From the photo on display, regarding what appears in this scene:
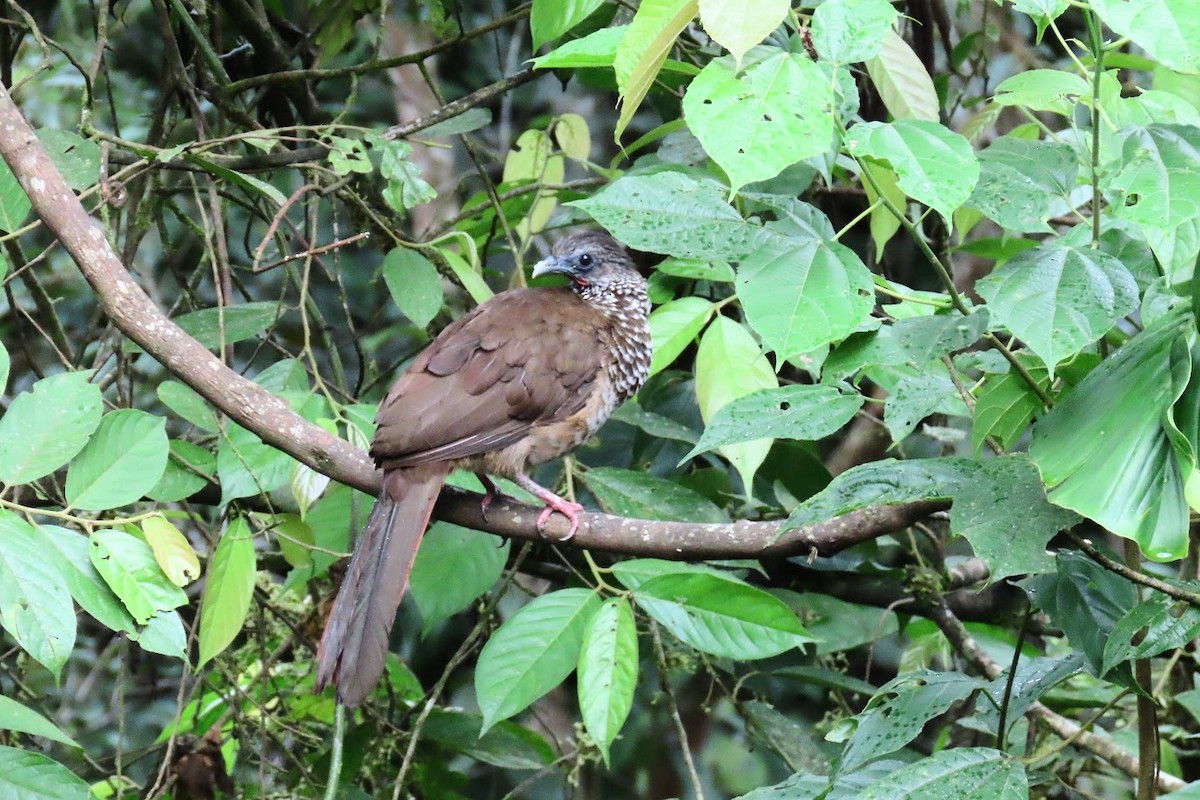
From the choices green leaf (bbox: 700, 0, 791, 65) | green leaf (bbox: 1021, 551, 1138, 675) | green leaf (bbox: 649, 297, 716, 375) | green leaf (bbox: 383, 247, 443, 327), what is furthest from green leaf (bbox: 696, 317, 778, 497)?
green leaf (bbox: 700, 0, 791, 65)

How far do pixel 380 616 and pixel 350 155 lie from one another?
3.78ft

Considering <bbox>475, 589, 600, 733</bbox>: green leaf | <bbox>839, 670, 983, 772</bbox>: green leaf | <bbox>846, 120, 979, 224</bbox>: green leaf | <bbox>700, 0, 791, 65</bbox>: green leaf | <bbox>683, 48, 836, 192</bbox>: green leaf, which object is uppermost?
<bbox>700, 0, 791, 65</bbox>: green leaf

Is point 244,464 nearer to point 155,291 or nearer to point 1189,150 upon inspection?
point 1189,150

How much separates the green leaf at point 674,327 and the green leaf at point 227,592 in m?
0.99

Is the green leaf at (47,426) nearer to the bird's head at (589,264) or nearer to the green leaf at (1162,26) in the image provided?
the green leaf at (1162,26)

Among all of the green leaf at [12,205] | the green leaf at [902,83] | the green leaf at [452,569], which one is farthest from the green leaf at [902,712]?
the green leaf at [12,205]

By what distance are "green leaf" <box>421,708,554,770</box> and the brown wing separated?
2.64 ft

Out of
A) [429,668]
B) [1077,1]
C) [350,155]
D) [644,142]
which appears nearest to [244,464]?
[350,155]

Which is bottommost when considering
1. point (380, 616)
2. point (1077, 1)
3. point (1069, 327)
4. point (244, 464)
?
point (380, 616)

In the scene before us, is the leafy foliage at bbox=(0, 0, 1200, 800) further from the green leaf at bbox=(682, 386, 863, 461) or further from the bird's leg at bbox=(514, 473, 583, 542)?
the bird's leg at bbox=(514, 473, 583, 542)

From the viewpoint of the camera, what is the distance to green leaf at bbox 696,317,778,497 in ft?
8.13

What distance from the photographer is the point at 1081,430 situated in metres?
1.45

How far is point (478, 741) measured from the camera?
3.10 m

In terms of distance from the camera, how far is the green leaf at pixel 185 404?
2354 mm
